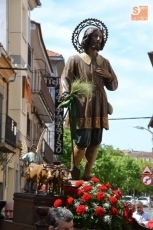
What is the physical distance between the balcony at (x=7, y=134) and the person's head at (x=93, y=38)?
72.8 feet

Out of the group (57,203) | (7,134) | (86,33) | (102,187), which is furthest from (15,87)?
(57,203)

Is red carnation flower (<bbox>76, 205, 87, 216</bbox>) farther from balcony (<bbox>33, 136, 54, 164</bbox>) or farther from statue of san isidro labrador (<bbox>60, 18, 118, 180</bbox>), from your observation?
balcony (<bbox>33, 136, 54, 164</bbox>)

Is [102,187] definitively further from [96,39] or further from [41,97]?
[41,97]

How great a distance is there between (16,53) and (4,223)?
1118 inches

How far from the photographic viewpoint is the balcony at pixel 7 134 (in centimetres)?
3153

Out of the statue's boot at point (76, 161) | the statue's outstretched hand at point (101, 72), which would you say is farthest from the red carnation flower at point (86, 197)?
the statue's outstretched hand at point (101, 72)

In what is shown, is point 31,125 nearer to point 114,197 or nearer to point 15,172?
point 15,172

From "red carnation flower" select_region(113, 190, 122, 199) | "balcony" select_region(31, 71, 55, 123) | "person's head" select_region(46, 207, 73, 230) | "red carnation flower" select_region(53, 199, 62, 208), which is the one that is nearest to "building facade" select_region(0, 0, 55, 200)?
"balcony" select_region(31, 71, 55, 123)

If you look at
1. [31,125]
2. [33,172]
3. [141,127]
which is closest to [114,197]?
[33,172]

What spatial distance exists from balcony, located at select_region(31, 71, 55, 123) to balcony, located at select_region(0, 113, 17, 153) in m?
8.38

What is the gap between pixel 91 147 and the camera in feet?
30.4

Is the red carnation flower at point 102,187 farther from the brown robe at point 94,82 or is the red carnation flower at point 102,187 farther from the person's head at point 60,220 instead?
the person's head at point 60,220

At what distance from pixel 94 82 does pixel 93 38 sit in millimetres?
578

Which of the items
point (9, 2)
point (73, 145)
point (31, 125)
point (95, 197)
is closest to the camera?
point (95, 197)
